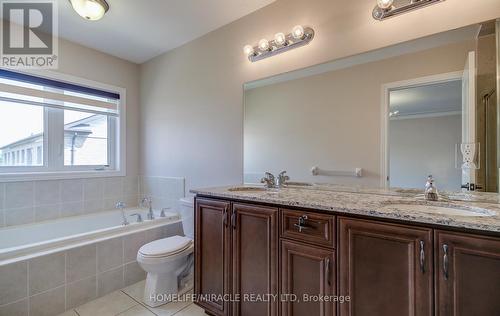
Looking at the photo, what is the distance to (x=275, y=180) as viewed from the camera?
76.9 inches

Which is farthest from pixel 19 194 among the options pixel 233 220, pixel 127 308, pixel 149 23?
pixel 233 220

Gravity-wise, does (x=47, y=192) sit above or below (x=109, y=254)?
above

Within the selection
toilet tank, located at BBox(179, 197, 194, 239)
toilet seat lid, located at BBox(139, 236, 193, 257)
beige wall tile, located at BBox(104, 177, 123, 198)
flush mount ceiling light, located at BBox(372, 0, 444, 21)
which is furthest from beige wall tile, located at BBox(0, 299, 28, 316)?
flush mount ceiling light, located at BBox(372, 0, 444, 21)

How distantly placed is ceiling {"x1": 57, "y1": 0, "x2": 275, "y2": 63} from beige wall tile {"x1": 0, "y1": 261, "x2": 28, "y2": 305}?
203 cm

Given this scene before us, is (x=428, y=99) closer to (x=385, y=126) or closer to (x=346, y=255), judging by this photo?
(x=385, y=126)

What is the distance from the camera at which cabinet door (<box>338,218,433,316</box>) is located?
0.94 m

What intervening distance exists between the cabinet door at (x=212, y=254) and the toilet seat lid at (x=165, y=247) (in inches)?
9.7

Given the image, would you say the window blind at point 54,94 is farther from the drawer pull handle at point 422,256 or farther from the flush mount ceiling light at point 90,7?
the drawer pull handle at point 422,256

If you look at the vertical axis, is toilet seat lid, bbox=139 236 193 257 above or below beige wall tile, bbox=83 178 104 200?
below

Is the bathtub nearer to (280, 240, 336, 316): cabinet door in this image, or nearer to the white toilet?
the white toilet

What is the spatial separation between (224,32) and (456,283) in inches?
96.0

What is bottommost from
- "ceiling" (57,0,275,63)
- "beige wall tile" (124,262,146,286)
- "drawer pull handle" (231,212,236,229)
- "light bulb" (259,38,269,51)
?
"beige wall tile" (124,262,146,286)

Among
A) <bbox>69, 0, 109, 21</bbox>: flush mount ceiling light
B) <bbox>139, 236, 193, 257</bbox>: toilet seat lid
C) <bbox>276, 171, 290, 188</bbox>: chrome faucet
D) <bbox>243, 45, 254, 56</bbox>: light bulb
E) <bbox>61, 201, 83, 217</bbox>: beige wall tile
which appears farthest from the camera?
<bbox>61, 201, 83, 217</bbox>: beige wall tile

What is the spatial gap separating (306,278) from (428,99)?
1.23m
